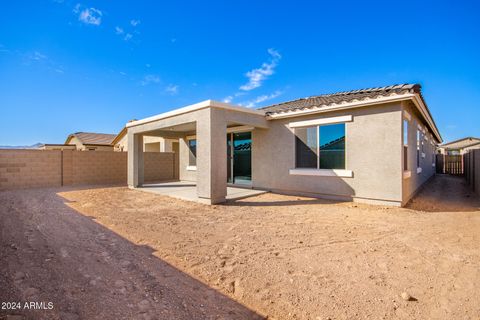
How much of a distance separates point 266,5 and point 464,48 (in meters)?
8.55

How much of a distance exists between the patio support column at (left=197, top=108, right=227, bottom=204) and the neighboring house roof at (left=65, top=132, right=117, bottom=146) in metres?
25.0

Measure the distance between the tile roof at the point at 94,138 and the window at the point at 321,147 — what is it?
27.0 m

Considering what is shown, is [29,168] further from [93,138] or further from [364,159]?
[93,138]

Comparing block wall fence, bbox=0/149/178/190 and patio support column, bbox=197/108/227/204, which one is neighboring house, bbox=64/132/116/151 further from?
patio support column, bbox=197/108/227/204

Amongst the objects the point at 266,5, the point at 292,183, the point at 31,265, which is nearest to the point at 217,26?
the point at 266,5

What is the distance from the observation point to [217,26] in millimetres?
11453

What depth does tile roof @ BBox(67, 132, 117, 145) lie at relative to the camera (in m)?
27.3

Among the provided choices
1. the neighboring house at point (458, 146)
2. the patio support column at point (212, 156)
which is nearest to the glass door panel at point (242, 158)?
the patio support column at point (212, 156)

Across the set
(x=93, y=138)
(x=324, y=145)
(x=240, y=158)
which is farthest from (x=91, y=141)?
(x=324, y=145)

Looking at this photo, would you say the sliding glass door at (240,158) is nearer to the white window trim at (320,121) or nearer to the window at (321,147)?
the white window trim at (320,121)

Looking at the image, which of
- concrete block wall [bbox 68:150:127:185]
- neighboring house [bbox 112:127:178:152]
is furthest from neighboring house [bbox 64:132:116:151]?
concrete block wall [bbox 68:150:127:185]

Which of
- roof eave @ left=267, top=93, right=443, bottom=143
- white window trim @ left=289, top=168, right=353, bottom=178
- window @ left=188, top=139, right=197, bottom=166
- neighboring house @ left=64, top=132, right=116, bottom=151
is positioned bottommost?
white window trim @ left=289, top=168, right=353, bottom=178

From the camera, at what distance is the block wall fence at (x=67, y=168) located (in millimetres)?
10820

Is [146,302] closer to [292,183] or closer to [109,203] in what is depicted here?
[109,203]
